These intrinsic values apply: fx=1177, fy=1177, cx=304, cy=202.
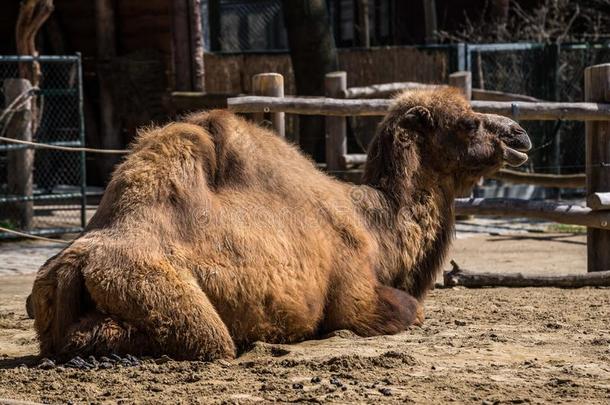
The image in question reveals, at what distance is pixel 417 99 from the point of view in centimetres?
735

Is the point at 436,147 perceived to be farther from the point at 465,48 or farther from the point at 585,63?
the point at 585,63

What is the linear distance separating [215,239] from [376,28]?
17.8 meters

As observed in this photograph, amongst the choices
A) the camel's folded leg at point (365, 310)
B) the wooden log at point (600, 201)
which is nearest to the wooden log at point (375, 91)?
the wooden log at point (600, 201)

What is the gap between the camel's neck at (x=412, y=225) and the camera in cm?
699

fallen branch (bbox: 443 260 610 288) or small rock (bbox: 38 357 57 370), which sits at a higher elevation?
small rock (bbox: 38 357 57 370)

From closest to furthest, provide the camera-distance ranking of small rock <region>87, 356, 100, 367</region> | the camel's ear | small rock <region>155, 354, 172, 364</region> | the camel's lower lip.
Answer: small rock <region>87, 356, 100, 367</region>
small rock <region>155, 354, 172, 364</region>
the camel's ear
the camel's lower lip

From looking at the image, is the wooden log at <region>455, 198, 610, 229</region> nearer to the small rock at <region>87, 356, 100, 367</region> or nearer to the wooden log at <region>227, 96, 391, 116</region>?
the wooden log at <region>227, 96, 391, 116</region>

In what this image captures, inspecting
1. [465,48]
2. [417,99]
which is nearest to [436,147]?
[417,99]

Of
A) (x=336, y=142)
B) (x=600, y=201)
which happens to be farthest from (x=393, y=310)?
(x=336, y=142)

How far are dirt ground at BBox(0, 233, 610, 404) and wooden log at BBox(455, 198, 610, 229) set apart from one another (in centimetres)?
188

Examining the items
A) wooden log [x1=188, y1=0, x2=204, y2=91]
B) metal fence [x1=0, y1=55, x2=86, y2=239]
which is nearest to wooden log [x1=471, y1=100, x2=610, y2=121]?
metal fence [x1=0, y1=55, x2=86, y2=239]

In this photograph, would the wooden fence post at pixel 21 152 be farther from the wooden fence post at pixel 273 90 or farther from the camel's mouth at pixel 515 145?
the camel's mouth at pixel 515 145

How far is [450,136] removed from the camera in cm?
730

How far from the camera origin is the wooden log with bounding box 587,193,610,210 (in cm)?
915
